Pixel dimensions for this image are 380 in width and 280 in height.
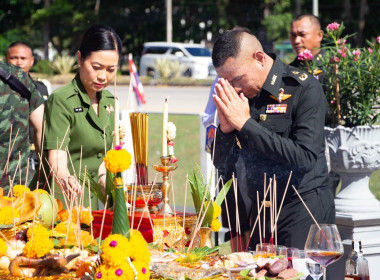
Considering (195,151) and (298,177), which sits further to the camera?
(195,151)

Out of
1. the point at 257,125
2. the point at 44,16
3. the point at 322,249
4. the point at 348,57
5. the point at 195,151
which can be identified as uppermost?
the point at 44,16

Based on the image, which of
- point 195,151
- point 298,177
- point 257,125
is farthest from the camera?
point 195,151

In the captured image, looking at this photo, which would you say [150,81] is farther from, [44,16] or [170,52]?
[44,16]

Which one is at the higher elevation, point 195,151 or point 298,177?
point 298,177

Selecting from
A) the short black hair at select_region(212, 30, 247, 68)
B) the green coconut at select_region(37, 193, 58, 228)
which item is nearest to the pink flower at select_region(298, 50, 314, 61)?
the short black hair at select_region(212, 30, 247, 68)

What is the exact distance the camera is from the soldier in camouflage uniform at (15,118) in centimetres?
382

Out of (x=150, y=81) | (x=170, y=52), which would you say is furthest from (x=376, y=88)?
(x=170, y=52)

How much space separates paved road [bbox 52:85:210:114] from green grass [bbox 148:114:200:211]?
0.40 metres

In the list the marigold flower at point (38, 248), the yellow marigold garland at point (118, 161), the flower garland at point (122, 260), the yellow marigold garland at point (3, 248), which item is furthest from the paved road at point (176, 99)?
the flower garland at point (122, 260)

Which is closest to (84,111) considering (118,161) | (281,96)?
(281,96)

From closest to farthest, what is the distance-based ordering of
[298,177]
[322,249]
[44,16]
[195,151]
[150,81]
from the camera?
[322,249], [298,177], [195,151], [150,81], [44,16]

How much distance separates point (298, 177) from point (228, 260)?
806 millimetres

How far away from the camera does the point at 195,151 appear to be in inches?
453

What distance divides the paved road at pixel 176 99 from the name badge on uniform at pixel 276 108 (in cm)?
1038
